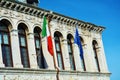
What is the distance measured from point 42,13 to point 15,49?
399 centimetres

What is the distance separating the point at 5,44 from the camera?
19000 mm

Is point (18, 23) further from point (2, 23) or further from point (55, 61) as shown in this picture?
point (55, 61)

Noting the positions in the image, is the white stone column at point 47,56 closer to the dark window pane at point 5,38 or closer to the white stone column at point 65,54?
the white stone column at point 65,54

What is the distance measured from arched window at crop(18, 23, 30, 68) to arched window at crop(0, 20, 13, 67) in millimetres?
1073

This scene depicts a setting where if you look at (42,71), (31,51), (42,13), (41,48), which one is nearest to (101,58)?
(41,48)

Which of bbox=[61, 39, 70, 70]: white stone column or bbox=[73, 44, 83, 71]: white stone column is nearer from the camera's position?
bbox=[61, 39, 70, 70]: white stone column

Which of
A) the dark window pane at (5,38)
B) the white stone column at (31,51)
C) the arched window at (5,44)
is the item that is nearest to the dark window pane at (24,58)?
the white stone column at (31,51)

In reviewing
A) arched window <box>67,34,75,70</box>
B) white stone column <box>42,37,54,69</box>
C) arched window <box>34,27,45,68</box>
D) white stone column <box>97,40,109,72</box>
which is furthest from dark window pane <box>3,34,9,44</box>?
white stone column <box>97,40,109,72</box>

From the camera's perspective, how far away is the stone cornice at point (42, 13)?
19.4 m

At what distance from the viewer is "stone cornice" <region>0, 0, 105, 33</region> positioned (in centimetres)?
1940

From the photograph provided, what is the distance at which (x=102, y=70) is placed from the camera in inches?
1063

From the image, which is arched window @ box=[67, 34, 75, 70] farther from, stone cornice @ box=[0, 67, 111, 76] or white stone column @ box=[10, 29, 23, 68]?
white stone column @ box=[10, 29, 23, 68]

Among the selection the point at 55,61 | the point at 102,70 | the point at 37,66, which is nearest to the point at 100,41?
the point at 102,70

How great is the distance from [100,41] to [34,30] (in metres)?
8.51
